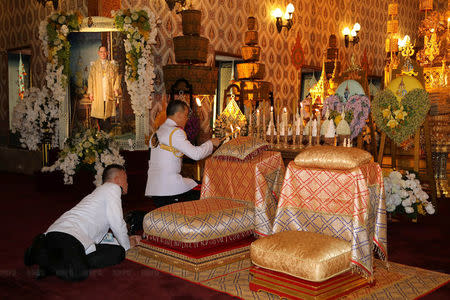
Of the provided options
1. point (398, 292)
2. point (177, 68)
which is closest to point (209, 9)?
point (177, 68)

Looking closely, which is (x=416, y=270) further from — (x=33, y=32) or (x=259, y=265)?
(x=33, y=32)

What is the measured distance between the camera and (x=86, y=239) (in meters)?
4.02

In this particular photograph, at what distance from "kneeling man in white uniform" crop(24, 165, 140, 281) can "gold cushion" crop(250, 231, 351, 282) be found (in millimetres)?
1320

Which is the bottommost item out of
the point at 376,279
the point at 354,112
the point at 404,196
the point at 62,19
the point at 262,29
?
the point at 376,279

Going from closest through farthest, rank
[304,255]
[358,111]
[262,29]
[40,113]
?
[304,255], [358,111], [40,113], [262,29]

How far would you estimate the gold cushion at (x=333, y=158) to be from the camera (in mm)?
3656

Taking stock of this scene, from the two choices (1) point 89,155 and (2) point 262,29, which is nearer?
(1) point 89,155

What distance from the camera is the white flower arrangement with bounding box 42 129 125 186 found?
7684 millimetres

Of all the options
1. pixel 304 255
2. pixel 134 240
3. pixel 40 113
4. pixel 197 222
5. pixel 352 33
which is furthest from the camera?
pixel 352 33

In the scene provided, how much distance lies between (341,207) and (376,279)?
70cm

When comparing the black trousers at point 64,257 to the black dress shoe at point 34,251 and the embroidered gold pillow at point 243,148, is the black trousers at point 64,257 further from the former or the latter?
the embroidered gold pillow at point 243,148

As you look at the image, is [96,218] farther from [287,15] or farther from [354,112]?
[287,15]

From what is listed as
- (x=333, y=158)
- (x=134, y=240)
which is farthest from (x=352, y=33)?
(x=333, y=158)

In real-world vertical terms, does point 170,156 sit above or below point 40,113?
below
